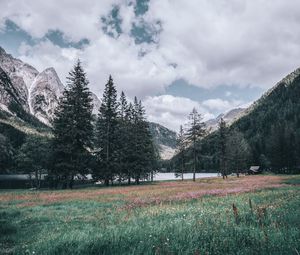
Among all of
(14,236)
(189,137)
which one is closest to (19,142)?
(189,137)

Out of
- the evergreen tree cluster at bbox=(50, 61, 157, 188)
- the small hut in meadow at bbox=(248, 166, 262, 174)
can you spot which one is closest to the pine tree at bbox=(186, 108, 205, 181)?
the evergreen tree cluster at bbox=(50, 61, 157, 188)

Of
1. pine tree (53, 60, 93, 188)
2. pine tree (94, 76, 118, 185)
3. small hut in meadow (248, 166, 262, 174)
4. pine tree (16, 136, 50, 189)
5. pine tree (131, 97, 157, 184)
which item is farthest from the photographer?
small hut in meadow (248, 166, 262, 174)

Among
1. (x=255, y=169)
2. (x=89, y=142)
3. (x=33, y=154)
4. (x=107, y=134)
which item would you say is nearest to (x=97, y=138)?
(x=107, y=134)

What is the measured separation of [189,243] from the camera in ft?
20.6

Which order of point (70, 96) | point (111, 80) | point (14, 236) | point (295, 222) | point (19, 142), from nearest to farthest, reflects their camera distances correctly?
point (295, 222), point (14, 236), point (70, 96), point (111, 80), point (19, 142)

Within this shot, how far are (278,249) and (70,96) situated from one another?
4016 centimetres

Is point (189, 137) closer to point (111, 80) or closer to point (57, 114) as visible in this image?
point (111, 80)

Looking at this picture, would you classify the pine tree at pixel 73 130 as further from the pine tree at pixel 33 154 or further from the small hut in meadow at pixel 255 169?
the small hut in meadow at pixel 255 169

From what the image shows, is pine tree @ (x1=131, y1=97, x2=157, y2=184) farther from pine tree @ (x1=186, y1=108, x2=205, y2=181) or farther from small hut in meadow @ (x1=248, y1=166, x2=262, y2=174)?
small hut in meadow @ (x1=248, y1=166, x2=262, y2=174)

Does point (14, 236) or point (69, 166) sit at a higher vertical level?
point (69, 166)

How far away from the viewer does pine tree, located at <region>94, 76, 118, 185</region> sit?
47.2 metres

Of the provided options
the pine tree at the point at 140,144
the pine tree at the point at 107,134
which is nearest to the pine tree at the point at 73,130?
the pine tree at the point at 107,134

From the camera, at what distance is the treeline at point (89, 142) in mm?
40656

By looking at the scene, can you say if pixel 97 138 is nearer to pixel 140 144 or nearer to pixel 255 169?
pixel 140 144
